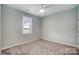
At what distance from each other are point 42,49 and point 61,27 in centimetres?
69

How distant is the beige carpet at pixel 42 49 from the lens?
5.26ft

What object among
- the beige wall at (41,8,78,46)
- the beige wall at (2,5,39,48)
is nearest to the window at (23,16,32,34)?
the beige wall at (2,5,39,48)

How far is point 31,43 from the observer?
5.46 ft

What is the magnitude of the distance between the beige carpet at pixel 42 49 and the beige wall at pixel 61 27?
13 centimetres

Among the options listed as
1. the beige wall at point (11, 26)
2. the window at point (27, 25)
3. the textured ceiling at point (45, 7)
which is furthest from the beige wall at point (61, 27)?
the beige wall at point (11, 26)

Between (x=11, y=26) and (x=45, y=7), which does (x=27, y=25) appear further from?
(x=45, y=7)

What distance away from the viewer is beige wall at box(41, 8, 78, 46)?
161 cm

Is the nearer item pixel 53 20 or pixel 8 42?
pixel 8 42

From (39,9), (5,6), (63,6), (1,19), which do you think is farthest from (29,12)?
(63,6)

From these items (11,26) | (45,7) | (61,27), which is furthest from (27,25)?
(61,27)
